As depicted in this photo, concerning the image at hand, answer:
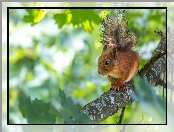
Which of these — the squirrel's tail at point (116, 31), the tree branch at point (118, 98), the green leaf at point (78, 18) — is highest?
the green leaf at point (78, 18)

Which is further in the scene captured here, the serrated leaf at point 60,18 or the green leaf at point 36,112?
the serrated leaf at point 60,18

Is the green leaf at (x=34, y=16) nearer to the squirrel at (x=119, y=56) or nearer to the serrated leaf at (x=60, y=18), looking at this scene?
the serrated leaf at (x=60, y=18)

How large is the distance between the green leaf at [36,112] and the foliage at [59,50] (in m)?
0.54

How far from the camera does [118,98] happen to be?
0.70m

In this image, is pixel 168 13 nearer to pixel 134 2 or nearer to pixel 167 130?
pixel 134 2

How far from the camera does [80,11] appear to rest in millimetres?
1006

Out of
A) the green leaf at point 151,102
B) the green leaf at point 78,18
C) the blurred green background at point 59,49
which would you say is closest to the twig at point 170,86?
the blurred green background at point 59,49

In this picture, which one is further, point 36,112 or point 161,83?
point 161,83

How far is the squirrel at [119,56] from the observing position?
69 cm

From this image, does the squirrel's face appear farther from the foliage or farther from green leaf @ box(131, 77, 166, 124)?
green leaf @ box(131, 77, 166, 124)

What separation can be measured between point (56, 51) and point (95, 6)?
0.25 metres

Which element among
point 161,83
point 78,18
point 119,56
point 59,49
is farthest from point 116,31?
point 59,49

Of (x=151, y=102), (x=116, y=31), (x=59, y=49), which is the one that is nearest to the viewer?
(x=151, y=102)

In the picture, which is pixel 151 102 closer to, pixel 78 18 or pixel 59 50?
pixel 78 18
